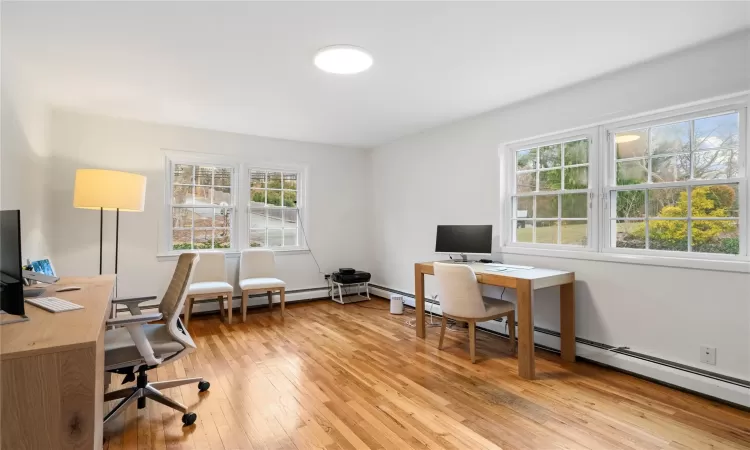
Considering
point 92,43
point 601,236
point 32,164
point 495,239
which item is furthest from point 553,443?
point 32,164

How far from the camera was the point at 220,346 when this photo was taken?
3.58 meters

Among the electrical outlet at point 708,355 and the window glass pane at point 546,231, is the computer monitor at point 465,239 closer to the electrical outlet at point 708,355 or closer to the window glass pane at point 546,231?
the window glass pane at point 546,231

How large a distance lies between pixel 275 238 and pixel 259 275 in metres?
0.67

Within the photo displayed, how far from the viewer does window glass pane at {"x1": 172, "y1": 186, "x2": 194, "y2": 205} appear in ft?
15.5

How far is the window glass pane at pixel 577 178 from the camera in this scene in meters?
3.32

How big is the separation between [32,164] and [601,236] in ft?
16.7

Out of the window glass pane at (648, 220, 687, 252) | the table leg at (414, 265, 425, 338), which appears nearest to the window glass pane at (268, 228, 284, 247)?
the table leg at (414, 265, 425, 338)

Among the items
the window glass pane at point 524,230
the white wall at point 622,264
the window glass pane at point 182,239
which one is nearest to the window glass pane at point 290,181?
the window glass pane at point 182,239

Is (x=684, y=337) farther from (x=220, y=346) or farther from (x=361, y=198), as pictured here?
(x=361, y=198)

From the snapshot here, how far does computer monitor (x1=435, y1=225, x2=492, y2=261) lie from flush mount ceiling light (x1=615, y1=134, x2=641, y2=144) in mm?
1353

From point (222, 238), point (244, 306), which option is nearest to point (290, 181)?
point (222, 238)

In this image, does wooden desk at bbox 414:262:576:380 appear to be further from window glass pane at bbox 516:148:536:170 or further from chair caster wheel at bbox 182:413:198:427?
chair caster wheel at bbox 182:413:198:427

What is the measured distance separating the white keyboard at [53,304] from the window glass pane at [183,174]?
3.14 m

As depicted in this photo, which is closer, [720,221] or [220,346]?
[720,221]
